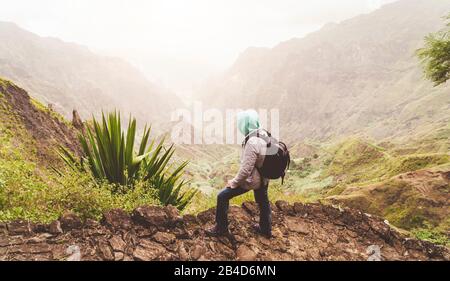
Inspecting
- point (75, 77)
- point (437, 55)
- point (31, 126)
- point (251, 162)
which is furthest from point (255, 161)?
point (75, 77)

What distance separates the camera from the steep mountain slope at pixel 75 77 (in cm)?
8662

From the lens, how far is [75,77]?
381 feet

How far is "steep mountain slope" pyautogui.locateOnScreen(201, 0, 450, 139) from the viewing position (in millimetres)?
71688

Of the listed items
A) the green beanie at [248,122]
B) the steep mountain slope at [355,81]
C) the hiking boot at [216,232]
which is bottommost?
the hiking boot at [216,232]

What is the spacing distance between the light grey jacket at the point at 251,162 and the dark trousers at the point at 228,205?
0.14 m

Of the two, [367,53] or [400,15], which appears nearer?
[367,53]

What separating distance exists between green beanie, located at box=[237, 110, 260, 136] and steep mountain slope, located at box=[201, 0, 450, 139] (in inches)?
2260

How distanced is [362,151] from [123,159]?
16798mm

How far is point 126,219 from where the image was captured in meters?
4.43

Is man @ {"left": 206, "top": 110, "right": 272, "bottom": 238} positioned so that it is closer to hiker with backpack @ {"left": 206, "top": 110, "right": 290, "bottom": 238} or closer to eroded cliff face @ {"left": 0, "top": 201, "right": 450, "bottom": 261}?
hiker with backpack @ {"left": 206, "top": 110, "right": 290, "bottom": 238}

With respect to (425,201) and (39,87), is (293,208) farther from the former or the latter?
(39,87)

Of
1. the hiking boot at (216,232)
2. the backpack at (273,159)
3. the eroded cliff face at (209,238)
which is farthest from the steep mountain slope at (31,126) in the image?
the backpack at (273,159)

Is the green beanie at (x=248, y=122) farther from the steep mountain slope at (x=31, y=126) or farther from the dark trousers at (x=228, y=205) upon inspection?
the steep mountain slope at (x=31, y=126)
